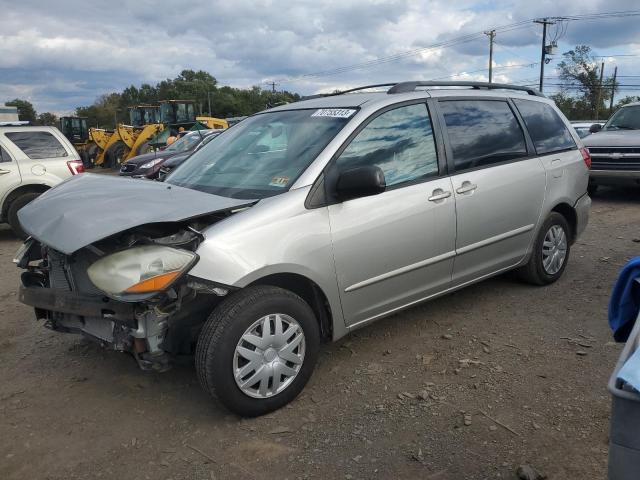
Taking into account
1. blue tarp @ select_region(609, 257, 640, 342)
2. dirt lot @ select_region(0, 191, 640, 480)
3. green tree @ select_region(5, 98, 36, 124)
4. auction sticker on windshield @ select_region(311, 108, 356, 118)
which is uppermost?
green tree @ select_region(5, 98, 36, 124)

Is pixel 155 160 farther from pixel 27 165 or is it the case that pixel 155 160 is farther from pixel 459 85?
pixel 459 85

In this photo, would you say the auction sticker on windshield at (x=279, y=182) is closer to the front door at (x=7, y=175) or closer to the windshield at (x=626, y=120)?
the front door at (x=7, y=175)

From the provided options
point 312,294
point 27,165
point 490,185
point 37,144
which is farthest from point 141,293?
point 37,144

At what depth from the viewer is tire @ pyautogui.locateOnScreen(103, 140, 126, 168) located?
82.5 feet

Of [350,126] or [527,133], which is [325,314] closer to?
[350,126]

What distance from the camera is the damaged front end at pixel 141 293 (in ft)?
8.84

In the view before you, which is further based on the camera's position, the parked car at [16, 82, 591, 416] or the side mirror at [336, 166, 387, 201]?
the side mirror at [336, 166, 387, 201]

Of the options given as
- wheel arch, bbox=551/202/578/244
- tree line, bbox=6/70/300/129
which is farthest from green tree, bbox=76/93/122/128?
wheel arch, bbox=551/202/578/244

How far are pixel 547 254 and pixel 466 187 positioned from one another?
4.76 feet

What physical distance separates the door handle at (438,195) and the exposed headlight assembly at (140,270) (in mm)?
1763

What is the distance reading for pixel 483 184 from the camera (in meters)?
4.09

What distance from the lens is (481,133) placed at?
4250 mm

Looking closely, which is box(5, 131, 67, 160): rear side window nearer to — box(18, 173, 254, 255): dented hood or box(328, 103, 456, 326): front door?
box(18, 173, 254, 255): dented hood

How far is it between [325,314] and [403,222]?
0.80 m
